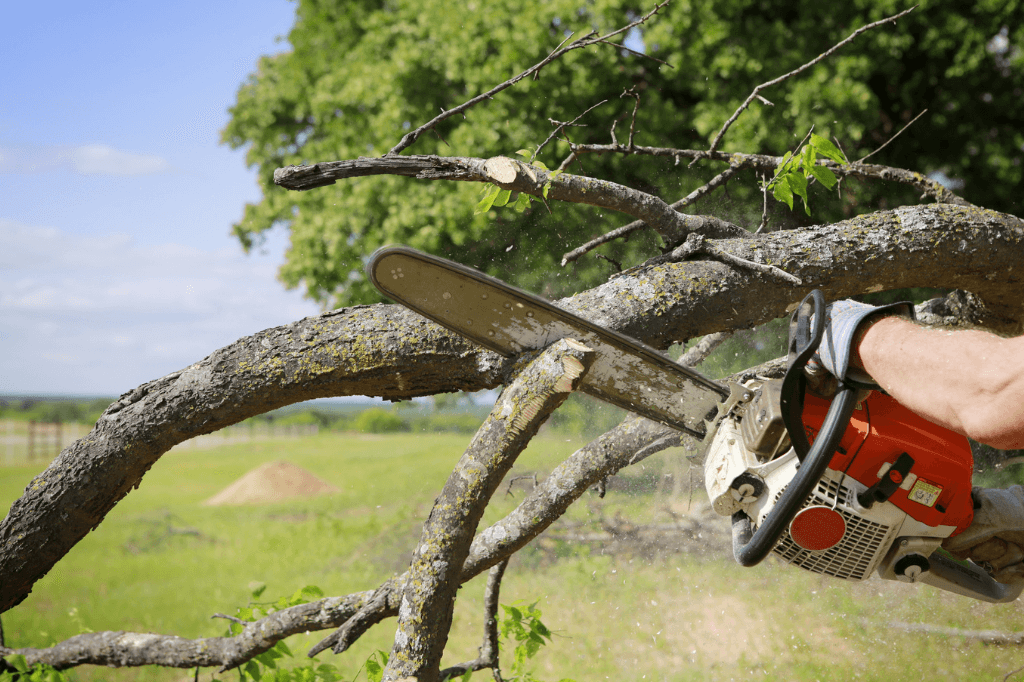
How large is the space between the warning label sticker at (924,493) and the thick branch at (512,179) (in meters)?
0.96

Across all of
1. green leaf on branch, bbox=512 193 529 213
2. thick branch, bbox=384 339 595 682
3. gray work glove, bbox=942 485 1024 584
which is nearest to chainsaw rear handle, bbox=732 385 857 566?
thick branch, bbox=384 339 595 682

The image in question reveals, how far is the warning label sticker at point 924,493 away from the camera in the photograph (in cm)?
135

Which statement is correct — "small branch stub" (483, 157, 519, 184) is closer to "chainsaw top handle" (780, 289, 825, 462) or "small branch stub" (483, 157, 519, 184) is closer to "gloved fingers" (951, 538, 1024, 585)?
"chainsaw top handle" (780, 289, 825, 462)

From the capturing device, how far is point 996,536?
1581mm

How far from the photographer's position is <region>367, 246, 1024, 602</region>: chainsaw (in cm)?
122

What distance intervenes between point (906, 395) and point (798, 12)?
666 centimetres

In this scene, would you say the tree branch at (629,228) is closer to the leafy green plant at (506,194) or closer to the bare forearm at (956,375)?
the leafy green plant at (506,194)

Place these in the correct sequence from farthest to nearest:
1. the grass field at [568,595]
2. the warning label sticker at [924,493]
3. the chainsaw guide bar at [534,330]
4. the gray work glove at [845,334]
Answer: the grass field at [568,595] → the warning label sticker at [924,493] → the chainsaw guide bar at [534,330] → the gray work glove at [845,334]

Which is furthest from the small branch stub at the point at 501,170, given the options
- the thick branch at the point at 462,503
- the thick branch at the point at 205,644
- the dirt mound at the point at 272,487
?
the dirt mound at the point at 272,487

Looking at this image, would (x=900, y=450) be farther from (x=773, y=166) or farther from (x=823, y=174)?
(x=773, y=166)

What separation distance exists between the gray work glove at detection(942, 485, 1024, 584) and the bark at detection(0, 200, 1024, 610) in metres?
0.73

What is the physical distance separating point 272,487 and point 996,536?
40.9 feet

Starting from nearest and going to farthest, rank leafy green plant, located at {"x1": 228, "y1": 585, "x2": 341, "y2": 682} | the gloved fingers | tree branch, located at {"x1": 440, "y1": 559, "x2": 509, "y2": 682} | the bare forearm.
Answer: the bare forearm → the gloved fingers → leafy green plant, located at {"x1": 228, "y1": 585, "x2": 341, "y2": 682} → tree branch, located at {"x1": 440, "y1": 559, "x2": 509, "y2": 682}

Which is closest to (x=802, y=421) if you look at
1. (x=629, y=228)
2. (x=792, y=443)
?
(x=792, y=443)
